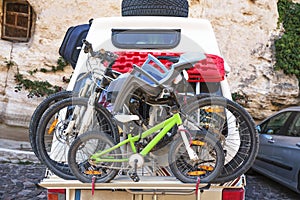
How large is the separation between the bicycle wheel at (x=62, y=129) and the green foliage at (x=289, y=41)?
23.5 ft

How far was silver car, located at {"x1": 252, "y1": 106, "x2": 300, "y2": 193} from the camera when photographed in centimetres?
538

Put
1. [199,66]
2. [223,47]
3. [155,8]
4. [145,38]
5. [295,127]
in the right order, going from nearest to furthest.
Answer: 1. [199,66]
2. [145,38]
3. [155,8]
4. [295,127]
5. [223,47]

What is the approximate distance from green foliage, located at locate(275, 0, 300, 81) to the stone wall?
18 cm

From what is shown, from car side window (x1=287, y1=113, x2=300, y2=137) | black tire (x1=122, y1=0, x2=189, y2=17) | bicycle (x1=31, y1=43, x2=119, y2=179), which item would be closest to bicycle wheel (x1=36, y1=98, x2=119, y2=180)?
bicycle (x1=31, y1=43, x2=119, y2=179)

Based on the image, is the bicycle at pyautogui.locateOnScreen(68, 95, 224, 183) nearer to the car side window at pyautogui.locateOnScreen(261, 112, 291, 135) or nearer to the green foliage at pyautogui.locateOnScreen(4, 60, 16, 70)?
the car side window at pyautogui.locateOnScreen(261, 112, 291, 135)

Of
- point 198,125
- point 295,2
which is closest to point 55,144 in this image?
point 198,125

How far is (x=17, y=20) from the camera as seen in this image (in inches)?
349

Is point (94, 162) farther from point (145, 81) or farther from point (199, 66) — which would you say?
point (199, 66)

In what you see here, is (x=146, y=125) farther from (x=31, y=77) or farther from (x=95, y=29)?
(x=31, y=77)

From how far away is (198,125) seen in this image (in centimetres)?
259

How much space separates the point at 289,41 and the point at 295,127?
4.02 metres

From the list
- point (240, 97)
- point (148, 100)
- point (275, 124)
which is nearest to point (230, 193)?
point (148, 100)

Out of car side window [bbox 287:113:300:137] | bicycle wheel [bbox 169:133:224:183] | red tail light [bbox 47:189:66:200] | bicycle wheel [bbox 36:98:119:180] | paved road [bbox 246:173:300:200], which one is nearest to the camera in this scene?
bicycle wheel [bbox 169:133:224:183]

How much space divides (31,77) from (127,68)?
582cm
